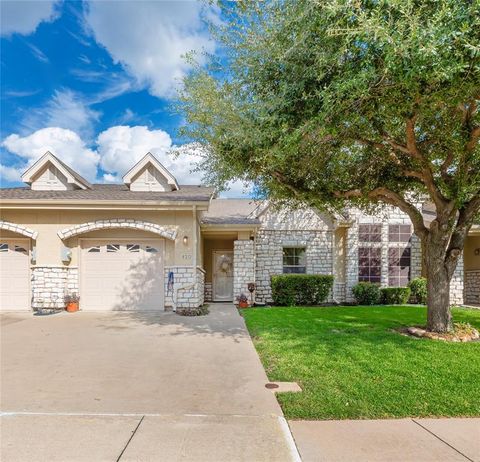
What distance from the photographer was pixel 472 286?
51.8 feet

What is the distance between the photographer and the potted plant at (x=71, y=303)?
→ 37.0 feet

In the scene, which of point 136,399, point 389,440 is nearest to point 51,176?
point 136,399

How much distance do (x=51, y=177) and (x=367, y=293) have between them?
1308 cm

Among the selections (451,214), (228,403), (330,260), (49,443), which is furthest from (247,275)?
(49,443)

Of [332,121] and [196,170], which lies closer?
[332,121]

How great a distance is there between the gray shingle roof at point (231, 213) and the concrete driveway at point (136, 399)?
617cm

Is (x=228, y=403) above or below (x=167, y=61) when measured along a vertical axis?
below

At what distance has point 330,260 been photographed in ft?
48.9

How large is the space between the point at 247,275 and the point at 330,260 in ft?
12.5

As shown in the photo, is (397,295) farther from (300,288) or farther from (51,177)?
(51,177)

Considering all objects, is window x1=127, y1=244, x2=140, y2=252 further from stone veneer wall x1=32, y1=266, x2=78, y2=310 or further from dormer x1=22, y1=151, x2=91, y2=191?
dormer x1=22, y1=151, x2=91, y2=191

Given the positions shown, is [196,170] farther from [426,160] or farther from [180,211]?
[426,160]

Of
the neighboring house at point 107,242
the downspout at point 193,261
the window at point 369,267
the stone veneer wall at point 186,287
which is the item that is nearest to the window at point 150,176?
the neighboring house at point 107,242

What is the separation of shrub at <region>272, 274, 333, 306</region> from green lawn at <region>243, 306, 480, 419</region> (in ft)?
15.6
